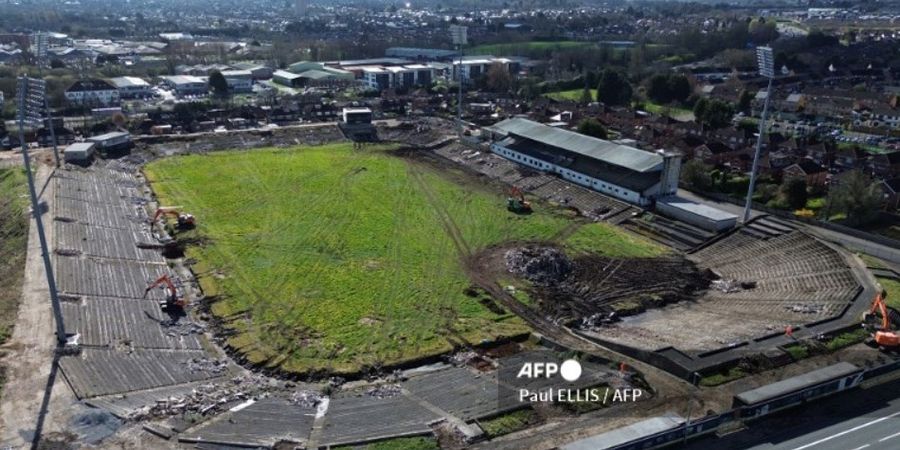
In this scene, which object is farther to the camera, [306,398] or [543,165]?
[543,165]

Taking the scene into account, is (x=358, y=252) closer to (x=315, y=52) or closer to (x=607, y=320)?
(x=607, y=320)

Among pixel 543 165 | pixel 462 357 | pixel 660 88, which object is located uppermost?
pixel 660 88

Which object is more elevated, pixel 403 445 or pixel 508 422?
pixel 403 445

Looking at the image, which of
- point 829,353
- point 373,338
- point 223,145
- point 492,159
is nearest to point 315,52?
point 223,145

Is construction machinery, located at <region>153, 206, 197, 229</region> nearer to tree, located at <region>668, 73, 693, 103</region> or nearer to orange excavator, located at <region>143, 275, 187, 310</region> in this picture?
orange excavator, located at <region>143, 275, 187, 310</region>

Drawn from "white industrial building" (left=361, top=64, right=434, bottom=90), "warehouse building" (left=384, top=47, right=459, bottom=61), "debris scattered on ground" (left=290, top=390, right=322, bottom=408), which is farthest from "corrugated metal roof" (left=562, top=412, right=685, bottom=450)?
"warehouse building" (left=384, top=47, right=459, bottom=61)

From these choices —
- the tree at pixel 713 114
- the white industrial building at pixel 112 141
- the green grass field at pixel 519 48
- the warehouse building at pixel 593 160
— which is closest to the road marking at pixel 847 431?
the warehouse building at pixel 593 160

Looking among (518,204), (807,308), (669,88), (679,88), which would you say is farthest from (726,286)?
(669,88)

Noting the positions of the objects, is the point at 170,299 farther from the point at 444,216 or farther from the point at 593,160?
the point at 593,160
